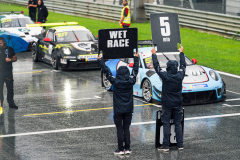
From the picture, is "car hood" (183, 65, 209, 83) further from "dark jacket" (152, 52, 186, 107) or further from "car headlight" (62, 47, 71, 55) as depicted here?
"car headlight" (62, 47, 71, 55)

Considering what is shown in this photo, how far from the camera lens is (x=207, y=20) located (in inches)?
885

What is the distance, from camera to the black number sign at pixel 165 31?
1077 cm

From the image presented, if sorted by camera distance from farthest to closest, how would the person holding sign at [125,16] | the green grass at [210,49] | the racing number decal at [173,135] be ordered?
the person holding sign at [125,16] < the green grass at [210,49] < the racing number decal at [173,135]

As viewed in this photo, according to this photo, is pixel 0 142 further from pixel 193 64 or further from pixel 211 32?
pixel 211 32

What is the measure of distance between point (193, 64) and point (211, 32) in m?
11.1

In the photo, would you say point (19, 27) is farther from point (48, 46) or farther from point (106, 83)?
point (106, 83)

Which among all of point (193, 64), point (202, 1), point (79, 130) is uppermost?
point (202, 1)

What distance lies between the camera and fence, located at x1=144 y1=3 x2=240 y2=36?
20750 millimetres

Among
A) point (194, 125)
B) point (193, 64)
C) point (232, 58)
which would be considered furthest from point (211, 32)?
point (194, 125)

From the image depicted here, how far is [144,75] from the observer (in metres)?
11.5

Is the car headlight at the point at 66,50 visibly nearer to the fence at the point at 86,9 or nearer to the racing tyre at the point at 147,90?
the racing tyre at the point at 147,90

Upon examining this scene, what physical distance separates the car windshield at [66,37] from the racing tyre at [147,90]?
5.93 metres

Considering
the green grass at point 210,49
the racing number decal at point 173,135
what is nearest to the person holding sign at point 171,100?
the racing number decal at point 173,135

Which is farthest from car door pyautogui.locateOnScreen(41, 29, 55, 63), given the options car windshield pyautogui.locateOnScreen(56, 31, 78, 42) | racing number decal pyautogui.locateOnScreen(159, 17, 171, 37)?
racing number decal pyautogui.locateOnScreen(159, 17, 171, 37)
